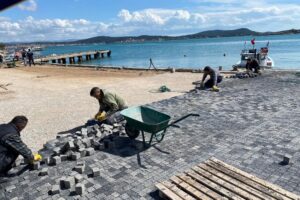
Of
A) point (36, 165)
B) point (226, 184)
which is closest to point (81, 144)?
point (36, 165)

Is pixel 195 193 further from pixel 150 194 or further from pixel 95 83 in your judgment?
pixel 95 83

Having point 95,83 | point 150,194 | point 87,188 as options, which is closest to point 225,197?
point 150,194

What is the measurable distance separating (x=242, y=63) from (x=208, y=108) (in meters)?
19.2

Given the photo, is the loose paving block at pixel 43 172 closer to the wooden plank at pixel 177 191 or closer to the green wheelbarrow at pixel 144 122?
the green wheelbarrow at pixel 144 122

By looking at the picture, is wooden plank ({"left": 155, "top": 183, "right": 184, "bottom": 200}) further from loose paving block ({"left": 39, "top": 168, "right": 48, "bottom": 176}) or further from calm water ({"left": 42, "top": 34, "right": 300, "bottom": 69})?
calm water ({"left": 42, "top": 34, "right": 300, "bottom": 69})

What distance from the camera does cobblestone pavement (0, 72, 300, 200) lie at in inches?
205

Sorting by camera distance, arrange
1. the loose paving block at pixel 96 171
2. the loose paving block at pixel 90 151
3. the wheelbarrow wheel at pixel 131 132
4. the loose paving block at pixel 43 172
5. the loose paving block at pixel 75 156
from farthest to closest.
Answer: the wheelbarrow wheel at pixel 131 132 → the loose paving block at pixel 90 151 → the loose paving block at pixel 75 156 → the loose paving block at pixel 43 172 → the loose paving block at pixel 96 171

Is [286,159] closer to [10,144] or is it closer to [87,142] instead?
[87,142]

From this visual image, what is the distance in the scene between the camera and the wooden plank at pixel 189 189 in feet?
A: 15.2

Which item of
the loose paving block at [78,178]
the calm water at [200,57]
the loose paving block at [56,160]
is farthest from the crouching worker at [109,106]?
the calm water at [200,57]

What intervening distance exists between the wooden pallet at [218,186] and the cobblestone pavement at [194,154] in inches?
14.6

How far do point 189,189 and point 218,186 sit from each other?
51cm

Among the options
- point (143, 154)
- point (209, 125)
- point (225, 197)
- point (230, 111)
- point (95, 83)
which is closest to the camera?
point (225, 197)

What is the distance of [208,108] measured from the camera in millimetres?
10266
